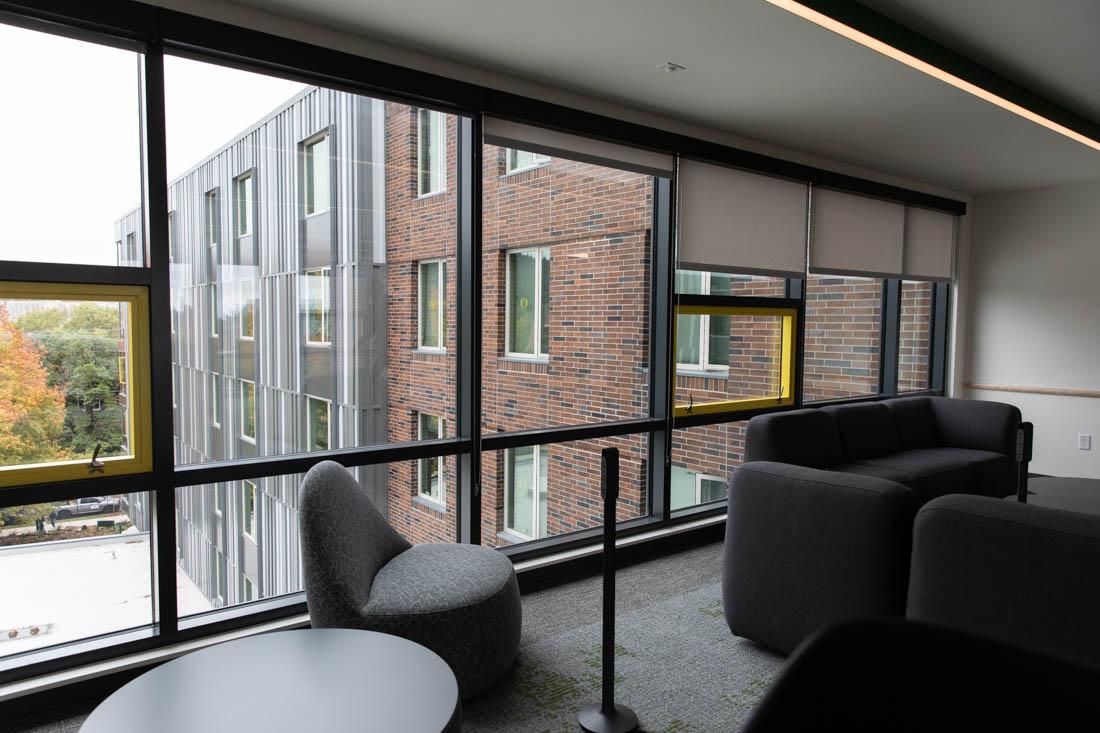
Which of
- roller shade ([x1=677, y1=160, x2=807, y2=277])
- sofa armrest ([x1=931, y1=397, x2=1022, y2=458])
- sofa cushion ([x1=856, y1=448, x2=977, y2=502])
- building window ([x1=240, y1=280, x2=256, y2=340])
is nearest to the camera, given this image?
building window ([x1=240, y1=280, x2=256, y2=340])

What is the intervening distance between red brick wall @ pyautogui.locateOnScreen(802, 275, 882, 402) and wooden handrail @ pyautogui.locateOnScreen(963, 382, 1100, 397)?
118cm

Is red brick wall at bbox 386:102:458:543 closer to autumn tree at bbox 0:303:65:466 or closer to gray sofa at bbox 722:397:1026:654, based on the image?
autumn tree at bbox 0:303:65:466

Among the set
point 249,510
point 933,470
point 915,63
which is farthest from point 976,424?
point 249,510

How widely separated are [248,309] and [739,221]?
10.0ft

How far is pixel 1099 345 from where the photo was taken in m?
5.84

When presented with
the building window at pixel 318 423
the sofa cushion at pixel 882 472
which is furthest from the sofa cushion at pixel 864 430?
the building window at pixel 318 423

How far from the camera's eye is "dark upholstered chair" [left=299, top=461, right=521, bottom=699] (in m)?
2.32

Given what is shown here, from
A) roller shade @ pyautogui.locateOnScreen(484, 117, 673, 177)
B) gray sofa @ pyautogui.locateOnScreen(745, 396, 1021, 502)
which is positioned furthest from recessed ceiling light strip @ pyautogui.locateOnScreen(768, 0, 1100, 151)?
gray sofa @ pyautogui.locateOnScreen(745, 396, 1021, 502)

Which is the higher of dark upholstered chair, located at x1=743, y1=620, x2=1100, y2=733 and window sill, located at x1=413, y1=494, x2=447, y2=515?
dark upholstered chair, located at x1=743, y1=620, x2=1100, y2=733

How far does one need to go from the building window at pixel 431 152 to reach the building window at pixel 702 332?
1619 mm

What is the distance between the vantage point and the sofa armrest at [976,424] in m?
4.95

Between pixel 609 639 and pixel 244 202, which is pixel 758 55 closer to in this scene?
pixel 244 202

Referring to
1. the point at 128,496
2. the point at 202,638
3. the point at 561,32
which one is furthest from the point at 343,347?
the point at 561,32

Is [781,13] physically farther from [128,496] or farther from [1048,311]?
[1048,311]
